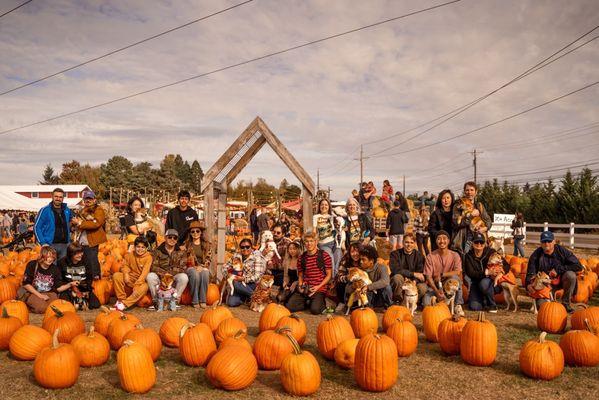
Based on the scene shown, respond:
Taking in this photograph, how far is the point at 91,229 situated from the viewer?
314 inches

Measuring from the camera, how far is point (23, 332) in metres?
Result: 4.84

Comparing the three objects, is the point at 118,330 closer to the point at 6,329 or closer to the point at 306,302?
the point at 6,329

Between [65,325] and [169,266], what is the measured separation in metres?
2.40

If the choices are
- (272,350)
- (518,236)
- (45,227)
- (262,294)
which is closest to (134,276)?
(45,227)

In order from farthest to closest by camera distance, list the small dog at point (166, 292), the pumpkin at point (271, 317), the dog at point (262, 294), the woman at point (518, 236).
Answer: the woman at point (518, 236) < the dog at point (262, 294) < the small dog at point (166, 292) < the pumpkin at point (271, 317)

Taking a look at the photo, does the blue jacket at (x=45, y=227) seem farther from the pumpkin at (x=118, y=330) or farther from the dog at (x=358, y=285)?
the dog at (x=358, y=285)

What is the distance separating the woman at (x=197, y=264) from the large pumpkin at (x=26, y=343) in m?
2.85

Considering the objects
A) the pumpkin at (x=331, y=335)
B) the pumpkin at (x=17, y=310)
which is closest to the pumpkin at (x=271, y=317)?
the pumpkin at (x=331, y=335)

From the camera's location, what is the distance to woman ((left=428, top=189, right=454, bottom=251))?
309 inches

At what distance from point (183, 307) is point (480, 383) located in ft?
16.4

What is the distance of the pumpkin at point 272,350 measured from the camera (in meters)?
4.51

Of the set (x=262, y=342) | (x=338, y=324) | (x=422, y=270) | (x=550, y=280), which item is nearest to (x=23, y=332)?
(x=262, y=342)

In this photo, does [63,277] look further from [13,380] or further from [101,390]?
[101,390]

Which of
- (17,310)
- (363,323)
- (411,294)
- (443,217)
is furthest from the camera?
(443,217)
